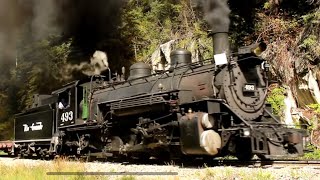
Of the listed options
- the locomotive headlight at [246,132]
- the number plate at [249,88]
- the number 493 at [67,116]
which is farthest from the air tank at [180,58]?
the number 493 at [67,116]

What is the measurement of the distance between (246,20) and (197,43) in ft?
8.15

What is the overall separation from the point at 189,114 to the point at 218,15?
2.62 metres

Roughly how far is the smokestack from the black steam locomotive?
0.03 meters

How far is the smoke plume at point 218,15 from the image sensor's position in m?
8.80

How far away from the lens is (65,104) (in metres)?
12.3

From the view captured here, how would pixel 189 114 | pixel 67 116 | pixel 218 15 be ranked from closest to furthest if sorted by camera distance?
pixel 189 114, pixel 218 15, pixel 67 116

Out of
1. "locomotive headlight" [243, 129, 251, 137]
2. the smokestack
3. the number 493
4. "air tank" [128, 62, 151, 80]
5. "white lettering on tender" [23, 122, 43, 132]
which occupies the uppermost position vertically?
the smokestack

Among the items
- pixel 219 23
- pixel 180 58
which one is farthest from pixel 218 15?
pixel 180 58

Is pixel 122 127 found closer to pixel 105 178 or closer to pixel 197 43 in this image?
pixel 105 178

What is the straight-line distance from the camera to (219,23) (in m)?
8.88

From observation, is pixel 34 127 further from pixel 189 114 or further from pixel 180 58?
pixel 189 114

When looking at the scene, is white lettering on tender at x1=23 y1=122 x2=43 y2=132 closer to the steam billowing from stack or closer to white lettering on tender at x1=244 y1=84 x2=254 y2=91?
the steam billowing from stack

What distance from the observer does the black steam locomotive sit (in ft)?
24.8

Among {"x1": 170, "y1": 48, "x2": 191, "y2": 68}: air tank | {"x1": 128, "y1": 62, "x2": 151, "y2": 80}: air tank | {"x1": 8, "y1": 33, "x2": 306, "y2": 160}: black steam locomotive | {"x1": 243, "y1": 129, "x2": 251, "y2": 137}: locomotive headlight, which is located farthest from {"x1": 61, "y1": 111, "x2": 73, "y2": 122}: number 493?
{"x1": 243, "y1": 129, "x2": 251, "y2": 137}: locomotive headlight
